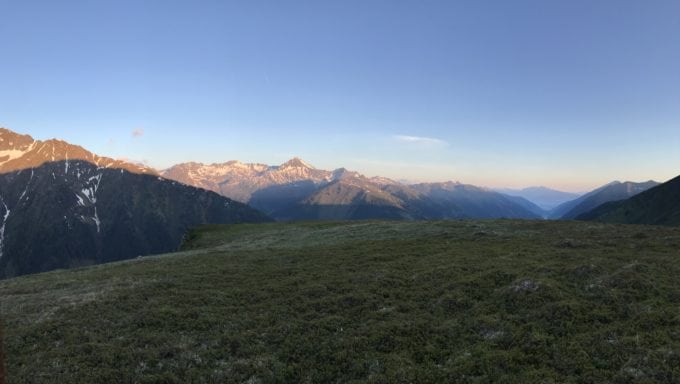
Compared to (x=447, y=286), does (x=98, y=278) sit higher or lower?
lower

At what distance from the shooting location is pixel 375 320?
77.4 ft

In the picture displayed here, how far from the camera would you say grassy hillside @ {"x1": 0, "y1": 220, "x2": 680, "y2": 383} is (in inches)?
693

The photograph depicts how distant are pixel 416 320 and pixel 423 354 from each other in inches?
148

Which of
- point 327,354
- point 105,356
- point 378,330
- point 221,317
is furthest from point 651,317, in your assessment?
point 105,356

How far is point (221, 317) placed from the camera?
83.9 feet

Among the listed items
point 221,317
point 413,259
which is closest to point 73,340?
point 221,317

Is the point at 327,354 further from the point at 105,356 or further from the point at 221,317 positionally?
the point at 105,356

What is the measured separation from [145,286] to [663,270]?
3996cm

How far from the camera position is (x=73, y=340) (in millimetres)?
22469

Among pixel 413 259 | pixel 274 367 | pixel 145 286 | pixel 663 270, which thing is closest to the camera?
pixel 274 367

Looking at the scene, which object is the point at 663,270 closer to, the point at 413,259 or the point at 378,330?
the point at 413,259

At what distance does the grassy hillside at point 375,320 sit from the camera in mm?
17609

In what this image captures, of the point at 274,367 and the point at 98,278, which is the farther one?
the point at 98,278

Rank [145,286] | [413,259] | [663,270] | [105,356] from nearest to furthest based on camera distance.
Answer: [105,356], [663,270], [145,286], [413,259]
